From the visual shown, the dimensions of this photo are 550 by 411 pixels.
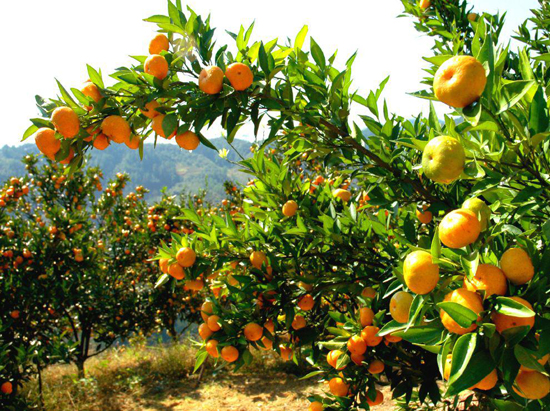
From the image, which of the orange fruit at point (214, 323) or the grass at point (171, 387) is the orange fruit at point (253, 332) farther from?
the grass at point (171, 387)

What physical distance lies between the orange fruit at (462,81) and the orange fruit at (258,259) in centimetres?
112

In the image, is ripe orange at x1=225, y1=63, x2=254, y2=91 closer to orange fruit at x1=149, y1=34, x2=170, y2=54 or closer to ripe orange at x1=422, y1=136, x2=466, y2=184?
orange fruit at x1=149, y1=34, x2=170, y2=54

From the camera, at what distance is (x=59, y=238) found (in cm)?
455

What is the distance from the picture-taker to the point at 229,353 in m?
1.59

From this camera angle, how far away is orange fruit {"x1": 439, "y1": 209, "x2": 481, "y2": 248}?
0.77 metres

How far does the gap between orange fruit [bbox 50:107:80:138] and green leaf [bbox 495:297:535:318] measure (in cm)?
123

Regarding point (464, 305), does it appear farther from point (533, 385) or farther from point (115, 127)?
point (115, 127)

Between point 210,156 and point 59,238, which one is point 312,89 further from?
point 210,156

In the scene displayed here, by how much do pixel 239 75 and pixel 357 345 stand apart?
1116mm

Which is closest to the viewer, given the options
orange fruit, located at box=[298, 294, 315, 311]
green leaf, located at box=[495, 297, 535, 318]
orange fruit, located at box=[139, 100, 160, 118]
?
green leaf, located at box=[495, 297, 535, 318]

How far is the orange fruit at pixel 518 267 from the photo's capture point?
75cm

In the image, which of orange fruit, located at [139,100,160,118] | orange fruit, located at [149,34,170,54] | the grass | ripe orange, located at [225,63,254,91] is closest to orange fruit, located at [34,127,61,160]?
orange fruit, located at [139,100,160,118]

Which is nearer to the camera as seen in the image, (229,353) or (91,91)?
(91,91)

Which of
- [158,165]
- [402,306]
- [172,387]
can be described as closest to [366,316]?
[402,306]
